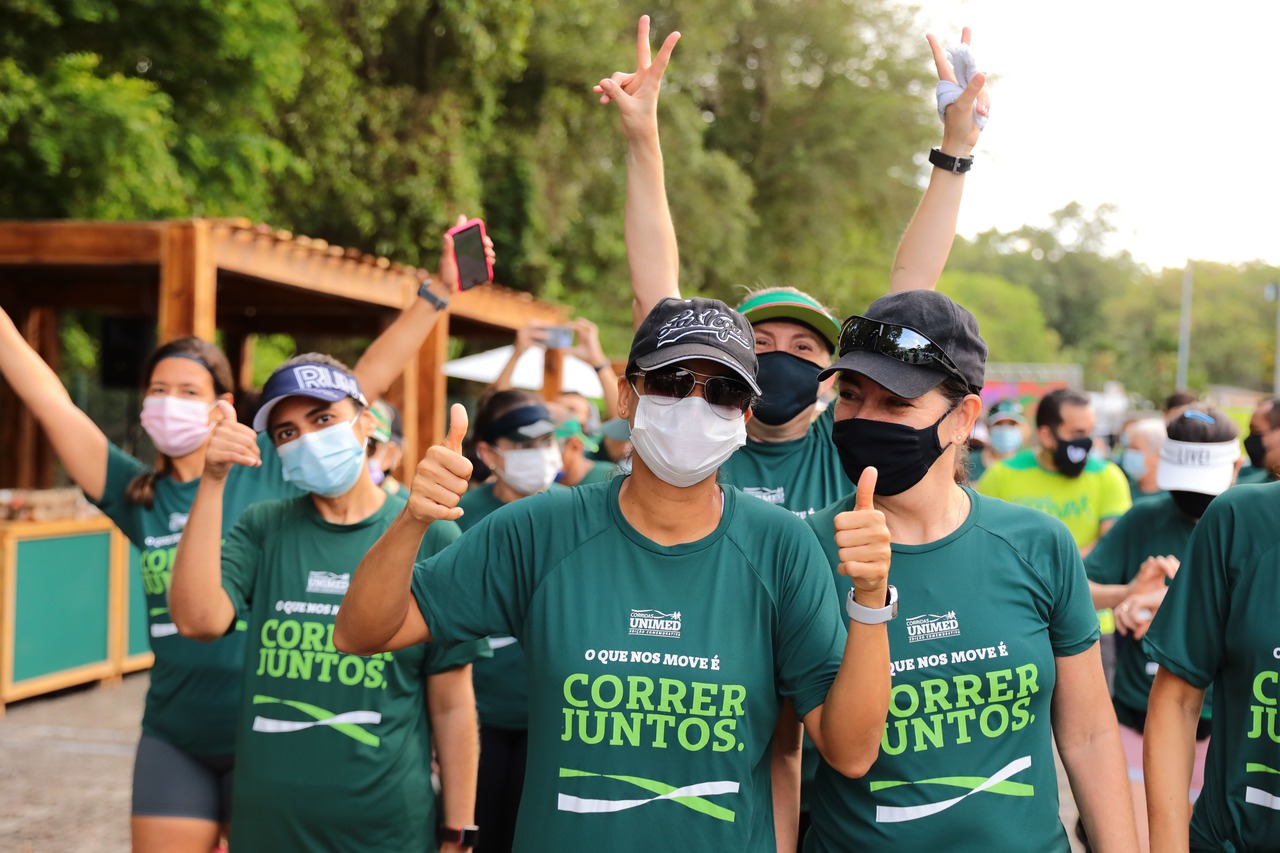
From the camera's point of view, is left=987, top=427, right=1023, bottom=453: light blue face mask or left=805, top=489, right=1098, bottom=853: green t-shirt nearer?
left=805, top=489, right=1098, bottom=853: green t-shirt

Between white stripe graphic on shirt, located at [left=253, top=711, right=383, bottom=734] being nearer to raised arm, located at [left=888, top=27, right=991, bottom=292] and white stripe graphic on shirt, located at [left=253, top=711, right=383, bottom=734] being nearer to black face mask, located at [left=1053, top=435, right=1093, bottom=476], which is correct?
raised arm, located at [left=888, top=27, right=991, bottom=292]

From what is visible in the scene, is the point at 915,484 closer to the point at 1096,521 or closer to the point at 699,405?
the point at 699,405

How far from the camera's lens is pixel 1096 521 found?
20.3 ft

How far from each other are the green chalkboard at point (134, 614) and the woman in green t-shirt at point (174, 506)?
578cm

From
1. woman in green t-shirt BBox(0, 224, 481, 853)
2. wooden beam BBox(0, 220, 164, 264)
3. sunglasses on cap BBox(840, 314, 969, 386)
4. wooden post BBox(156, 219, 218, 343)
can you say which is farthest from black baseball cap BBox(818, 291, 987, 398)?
wooden beam BBox(0, 220, 164, 264)

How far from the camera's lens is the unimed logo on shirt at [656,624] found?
2.24 metres

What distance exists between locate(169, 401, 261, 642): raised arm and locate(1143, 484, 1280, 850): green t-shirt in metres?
2.19

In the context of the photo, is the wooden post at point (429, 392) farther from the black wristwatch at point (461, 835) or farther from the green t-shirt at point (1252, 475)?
the black wristwatch at point (461, 835)

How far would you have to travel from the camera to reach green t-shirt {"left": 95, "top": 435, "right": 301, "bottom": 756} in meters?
3.60

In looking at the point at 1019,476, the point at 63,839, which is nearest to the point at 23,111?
the point at 63,839

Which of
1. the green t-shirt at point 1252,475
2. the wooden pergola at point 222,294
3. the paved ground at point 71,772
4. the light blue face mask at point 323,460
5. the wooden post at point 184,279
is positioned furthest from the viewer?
the wooden pergola at point 222,294

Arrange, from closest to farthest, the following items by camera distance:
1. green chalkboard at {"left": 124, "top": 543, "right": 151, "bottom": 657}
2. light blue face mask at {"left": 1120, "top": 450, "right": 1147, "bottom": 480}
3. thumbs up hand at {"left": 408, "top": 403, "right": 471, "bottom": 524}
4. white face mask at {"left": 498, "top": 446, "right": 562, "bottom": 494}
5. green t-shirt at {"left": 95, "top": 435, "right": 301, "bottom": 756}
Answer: thumbs up hand at {"left": 408, "top": 403, "right": 471, "bottom": 524} → green t-shirt at {"left": 95, "top": 435, "right": 301, "bottom": 756} → white face mask at {"left": 498, "top": 446, "right": 562, "bottom": 494} → light blue face mask at {"left": 1120, "top": 450, "right": 1147, "bottom": 480} → green chalkboard at {"left": 124, "top": 543, "right": 151, "bottom": 657}

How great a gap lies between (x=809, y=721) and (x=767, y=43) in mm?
26098

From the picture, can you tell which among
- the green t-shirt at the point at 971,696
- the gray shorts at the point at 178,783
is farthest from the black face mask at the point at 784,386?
the gray shorts at the point at 178,783
